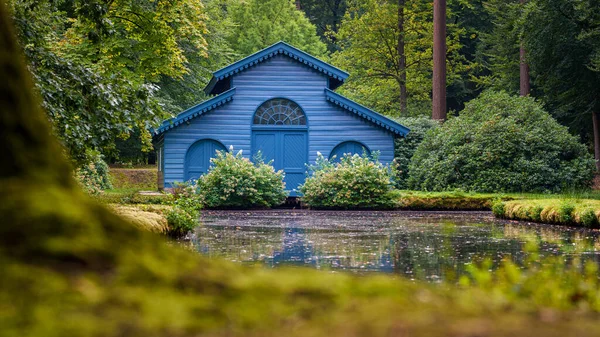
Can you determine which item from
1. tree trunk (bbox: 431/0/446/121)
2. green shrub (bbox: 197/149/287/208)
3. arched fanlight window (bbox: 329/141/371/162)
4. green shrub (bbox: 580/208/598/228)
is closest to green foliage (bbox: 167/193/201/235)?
green shrub (bbox: 580/208/598/228)

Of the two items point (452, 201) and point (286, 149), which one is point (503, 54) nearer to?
point (286, 149)

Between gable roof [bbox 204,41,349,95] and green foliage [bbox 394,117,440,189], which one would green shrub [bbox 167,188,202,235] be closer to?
gable roof [bbox 204,41,349,95]

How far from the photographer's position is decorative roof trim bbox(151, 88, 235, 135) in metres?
33.7

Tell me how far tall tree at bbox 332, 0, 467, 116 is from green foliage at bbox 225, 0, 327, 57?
6043 millimetres

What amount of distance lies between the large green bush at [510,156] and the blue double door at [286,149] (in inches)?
199

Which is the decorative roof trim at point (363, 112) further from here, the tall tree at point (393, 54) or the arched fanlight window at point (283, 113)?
the tall tree at point (393, 54)

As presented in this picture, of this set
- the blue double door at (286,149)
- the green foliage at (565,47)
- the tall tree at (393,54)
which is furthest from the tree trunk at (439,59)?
the blue double door at (286,149)

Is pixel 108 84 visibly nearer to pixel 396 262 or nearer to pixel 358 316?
pixel 396 262

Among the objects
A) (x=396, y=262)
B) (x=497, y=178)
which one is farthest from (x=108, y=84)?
(x=497, y=178)

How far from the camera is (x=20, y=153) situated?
3.30 m

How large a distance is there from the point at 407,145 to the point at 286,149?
535cm

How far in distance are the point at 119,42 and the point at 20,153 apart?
2799cm

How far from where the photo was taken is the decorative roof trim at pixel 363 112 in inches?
1379

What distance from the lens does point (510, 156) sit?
102ft
